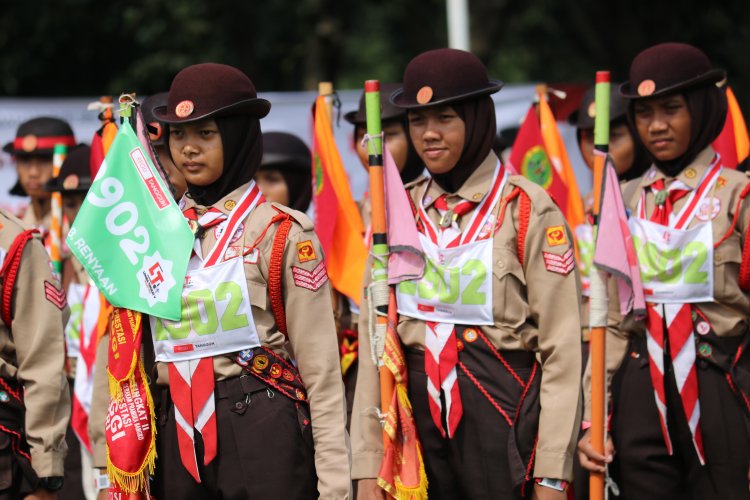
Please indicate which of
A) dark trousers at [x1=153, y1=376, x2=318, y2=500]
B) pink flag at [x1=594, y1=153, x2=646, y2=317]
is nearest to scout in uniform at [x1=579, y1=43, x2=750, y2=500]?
pink flag at [x1=594, y1=153, x2=646, y2=317]

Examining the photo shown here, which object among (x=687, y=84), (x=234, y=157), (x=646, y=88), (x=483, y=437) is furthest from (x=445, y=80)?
(x=483, y=437)

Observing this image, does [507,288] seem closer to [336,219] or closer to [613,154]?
[336,219]

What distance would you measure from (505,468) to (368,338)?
743mm

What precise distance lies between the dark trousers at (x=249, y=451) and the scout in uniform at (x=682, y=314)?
1.34m

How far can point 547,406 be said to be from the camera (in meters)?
4.77

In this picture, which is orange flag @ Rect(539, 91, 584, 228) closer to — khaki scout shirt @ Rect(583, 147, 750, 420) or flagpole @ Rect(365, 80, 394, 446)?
khaki scout shirt @ Rect(583, 147, 750, 420)

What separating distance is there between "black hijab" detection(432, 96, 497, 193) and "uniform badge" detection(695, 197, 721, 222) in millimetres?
1015

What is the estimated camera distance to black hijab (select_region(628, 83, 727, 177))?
5.68m

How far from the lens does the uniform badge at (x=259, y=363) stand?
15.3ft

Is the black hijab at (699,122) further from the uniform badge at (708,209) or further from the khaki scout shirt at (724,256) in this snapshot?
the uniform badge at (708,209)

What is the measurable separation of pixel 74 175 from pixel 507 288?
3544 mm

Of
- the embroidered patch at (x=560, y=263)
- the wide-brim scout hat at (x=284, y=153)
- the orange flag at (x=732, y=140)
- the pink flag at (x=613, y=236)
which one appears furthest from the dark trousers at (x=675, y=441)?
the wide-brim scout hat at (x=284, y=153)

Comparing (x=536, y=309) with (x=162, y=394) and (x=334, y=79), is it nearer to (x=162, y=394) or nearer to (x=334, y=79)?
(x=162, y=394)

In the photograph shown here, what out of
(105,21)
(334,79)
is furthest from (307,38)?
(105,21)
